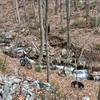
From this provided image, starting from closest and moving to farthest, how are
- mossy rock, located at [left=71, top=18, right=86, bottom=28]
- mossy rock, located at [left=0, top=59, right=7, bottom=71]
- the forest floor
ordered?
the forest floor → mossy rock, located at [left=0, top=59, right=7, bottom=71] → mossy rock, located at [left=71, top=18, right=86, bottom=28]

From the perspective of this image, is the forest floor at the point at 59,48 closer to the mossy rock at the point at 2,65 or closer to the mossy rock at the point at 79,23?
the mossy rock at the point at 2,65

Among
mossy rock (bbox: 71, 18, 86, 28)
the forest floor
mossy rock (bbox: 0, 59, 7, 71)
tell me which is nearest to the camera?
the forest floor

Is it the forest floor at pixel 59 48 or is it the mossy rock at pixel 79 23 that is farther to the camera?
the mossy rock at pixel 79 23

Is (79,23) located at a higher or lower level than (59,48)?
higher

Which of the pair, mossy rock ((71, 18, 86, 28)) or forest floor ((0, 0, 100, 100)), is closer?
forest floor ((0, 0, 100, 100))

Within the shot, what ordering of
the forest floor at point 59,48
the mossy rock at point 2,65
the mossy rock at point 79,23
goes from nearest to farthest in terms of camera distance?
the forest floor at point 59,48 < the mossy rock at point 2,65 < the mossy rock at point 79,23

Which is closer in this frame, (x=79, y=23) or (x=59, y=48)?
(x=59, y=48)

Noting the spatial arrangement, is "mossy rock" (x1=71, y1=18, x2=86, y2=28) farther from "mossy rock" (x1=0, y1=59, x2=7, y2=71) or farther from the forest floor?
"mossy rock" (x1=0, y1=59, x2=7, y2=71)

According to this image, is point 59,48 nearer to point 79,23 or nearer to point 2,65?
point 79,23

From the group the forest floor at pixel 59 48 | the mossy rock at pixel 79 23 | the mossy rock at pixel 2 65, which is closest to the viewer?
the forest floor at pixel 59 48

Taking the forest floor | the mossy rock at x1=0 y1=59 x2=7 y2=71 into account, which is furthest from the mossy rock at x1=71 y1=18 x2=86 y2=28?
the mossy rock at x1=0 y1=59 x2=7 y2=71

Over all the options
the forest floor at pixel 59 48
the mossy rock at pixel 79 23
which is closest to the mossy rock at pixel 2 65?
the forest floor at pixel 59 48

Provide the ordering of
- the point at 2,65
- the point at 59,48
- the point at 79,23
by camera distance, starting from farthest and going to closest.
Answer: the point at 79,23, the point at 59,48, the point at 2,65

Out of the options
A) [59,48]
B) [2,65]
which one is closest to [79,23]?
[59,48]
